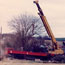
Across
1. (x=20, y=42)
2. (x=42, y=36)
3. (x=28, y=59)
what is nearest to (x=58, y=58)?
(x=28, y=59)

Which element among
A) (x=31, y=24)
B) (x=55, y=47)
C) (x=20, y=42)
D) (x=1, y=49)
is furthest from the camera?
(x=31, y=24)

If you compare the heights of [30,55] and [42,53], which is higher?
[42,53]

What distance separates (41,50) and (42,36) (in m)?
30.9

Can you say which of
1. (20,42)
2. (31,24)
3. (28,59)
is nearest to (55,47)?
(28,59)

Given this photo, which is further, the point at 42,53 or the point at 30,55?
the point at 30,55

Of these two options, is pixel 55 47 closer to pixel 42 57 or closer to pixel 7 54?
pixel 42 57

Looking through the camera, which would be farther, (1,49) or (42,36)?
(42,36)

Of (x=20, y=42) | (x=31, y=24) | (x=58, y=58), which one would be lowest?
(x=58, y=58)

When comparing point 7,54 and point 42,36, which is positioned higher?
point 42,36

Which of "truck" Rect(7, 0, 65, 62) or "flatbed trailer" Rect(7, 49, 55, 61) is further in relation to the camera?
"flatbed trailer" Rect(7, 49, 55, 61)

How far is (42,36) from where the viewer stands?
3246 inches

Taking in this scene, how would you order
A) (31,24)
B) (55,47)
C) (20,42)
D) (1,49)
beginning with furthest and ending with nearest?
(31,24), (20,42), (1,49), (55,47)

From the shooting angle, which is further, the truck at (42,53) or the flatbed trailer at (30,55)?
the flatbed trailer at (30,55)

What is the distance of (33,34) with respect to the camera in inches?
2928
